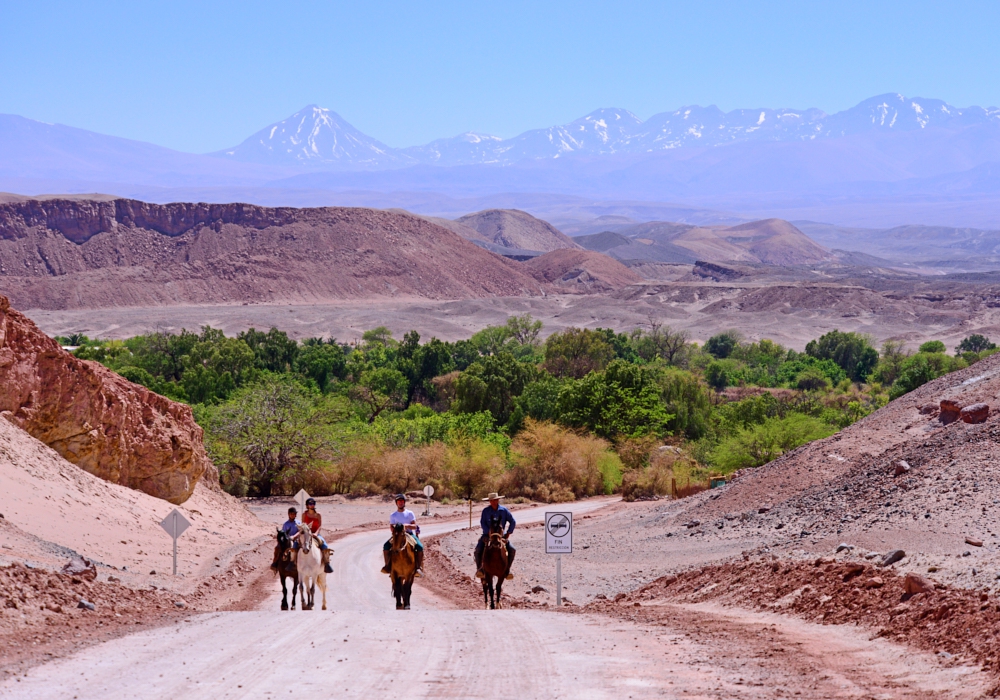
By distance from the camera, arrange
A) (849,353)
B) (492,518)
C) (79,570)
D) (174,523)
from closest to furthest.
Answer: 1. (79,570)
2. (492,518)
3. (174,523)
4. (849,353)

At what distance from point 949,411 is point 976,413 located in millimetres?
1918

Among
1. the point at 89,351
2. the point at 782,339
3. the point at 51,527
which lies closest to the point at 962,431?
the point at 51,527

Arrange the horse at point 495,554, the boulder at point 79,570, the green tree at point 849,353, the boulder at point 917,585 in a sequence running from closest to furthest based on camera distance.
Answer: the boulder at point 917,585 → the boulder at point 79,570 → the horse at point 495,554 → the green tree at point 849,353

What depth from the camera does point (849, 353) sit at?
93938 mm

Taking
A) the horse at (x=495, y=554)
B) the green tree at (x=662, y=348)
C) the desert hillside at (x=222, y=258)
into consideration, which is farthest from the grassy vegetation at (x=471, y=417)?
the desert hillside at (x=222, y=258)

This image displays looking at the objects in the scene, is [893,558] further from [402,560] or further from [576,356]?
[576,356]

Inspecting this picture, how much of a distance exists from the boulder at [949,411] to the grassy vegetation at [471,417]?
14302mm

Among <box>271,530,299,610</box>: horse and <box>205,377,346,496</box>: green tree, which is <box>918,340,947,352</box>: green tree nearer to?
<box>205,377,346,496</box>: green tree

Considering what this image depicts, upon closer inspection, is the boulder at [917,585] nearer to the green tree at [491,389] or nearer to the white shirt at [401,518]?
Result: the white shirt at [401,518]

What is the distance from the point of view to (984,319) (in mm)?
128750

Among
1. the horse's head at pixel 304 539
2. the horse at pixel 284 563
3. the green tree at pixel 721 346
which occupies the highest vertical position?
the horse's head at pixel 304 539

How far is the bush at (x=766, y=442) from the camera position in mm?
42375

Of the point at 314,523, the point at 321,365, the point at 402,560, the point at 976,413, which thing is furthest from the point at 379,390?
the point at 402,560

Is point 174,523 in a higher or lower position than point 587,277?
higher
